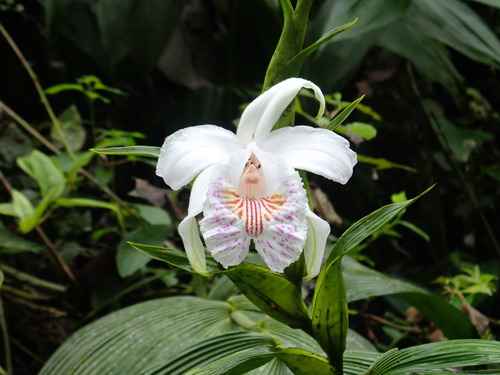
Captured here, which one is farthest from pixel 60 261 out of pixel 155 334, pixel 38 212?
pixel 155 334

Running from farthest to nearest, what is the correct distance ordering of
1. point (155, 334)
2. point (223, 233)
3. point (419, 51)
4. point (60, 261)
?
point (419, 51) → point (60, 261) → point (155, 334) → point (223, 233)

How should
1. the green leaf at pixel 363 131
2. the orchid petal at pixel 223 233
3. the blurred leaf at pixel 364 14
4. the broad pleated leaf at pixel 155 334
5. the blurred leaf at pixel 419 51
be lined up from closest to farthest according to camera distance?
1. the orchid petal at pixel 223 233
2. the broad pleated leaf at pixel 155 334
3. the green leaf at pixel 363 131
4. the blurred leaf at pixel 364 14
5. the blurred leaf at pixel 419 51

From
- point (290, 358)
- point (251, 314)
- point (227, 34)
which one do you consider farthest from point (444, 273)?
point (290, 358)

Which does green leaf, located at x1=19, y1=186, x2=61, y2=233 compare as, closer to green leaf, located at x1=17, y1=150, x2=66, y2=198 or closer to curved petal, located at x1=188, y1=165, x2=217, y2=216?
green leaf, located at x1=17, y1=150, x2=66, y2=198

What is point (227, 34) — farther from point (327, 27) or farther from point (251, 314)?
point (251, 314)

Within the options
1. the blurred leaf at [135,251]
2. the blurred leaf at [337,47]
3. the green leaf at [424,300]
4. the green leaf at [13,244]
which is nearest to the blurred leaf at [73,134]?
the green leaf at [13,244]

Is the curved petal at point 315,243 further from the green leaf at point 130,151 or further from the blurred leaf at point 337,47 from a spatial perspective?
the blurred leaf at point 337,47

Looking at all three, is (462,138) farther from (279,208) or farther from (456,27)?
(279,208)
